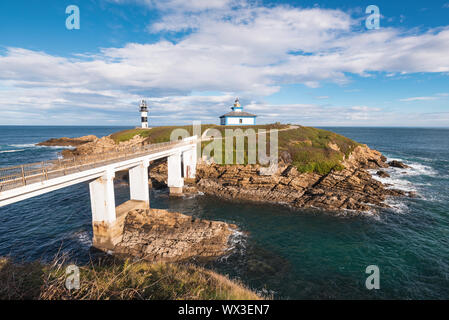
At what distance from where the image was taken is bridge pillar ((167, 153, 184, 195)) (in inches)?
1348

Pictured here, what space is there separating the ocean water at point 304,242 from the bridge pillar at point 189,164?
7089mm

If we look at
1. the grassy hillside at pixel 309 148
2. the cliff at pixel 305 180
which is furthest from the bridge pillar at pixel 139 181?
the grassy hillside at pixel 309 148

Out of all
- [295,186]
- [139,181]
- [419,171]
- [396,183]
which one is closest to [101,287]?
[139,181]

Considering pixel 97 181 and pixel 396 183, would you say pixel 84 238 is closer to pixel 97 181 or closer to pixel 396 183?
pixel 97 181

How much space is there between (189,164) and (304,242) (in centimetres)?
2446

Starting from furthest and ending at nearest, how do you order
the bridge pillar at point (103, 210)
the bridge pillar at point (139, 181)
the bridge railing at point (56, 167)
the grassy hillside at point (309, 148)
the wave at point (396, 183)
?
the grassy hillside at point (309, 148)
the wave at point (396, 183)
the bridge pillar at point (139, 181)
the bridge pillar at point (103, 210)
the bridge railing at point (56, 167)

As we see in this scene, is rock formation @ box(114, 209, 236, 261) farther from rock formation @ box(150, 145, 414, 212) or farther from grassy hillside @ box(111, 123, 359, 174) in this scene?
grassy hillside @ box(111, 123, 359, 174)

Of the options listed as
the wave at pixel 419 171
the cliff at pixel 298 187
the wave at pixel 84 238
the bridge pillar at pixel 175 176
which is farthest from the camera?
the wave at pixel 419 171

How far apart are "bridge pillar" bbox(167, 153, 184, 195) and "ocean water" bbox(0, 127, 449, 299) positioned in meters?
2.05

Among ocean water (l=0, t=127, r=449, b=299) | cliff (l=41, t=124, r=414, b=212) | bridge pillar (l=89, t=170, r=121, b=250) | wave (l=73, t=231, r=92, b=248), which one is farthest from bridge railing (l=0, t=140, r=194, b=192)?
cliff (l=41, t=124, r=414, b=212)

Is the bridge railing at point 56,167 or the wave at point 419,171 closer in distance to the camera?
the bridge railing at point 56,167

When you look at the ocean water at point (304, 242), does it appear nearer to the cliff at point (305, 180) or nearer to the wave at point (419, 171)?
the cliff at point (305, 180)

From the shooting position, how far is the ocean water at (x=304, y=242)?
604 inches
